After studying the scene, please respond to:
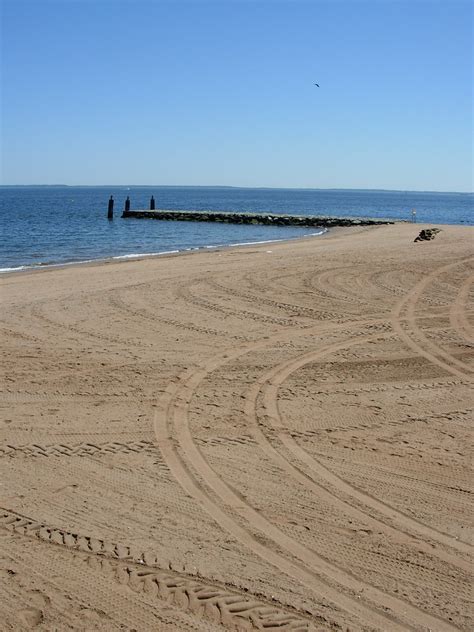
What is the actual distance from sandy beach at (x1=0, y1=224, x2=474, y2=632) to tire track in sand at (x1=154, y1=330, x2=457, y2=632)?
0.05ft

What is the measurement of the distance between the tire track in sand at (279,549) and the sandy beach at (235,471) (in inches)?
0.6

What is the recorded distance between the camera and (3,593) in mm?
4273

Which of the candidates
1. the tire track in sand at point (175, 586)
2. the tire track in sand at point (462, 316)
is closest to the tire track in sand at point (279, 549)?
the tire track in sand at point (175, 586)

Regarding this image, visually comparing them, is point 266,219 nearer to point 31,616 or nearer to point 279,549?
point 279,549

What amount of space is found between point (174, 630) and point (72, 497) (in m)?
1.90

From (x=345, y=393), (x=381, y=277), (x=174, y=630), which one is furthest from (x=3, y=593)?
(x=381, y=277)

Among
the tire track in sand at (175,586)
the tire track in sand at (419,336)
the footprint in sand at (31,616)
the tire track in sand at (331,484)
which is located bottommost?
the footprint in sand at (31,616)

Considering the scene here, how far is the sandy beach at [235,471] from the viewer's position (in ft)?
14.0

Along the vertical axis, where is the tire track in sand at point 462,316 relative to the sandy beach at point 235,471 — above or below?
above

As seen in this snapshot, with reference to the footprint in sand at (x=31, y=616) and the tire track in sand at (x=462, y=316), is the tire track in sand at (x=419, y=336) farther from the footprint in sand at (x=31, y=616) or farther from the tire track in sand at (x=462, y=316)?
the footprint in sand at (x=31, y=616)

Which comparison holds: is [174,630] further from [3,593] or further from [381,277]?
[381,277]

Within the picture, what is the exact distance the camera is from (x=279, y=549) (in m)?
4.82

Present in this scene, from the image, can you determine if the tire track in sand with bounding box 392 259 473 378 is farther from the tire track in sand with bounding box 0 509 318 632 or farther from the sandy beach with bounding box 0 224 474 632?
the tire track in sand with bounding box 0 509 318 632

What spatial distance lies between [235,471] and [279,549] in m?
1.35
